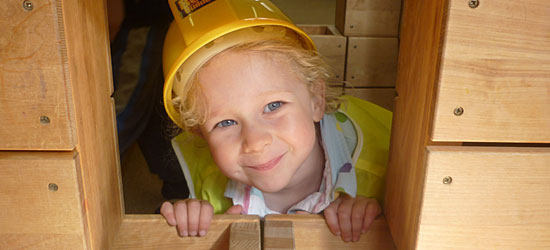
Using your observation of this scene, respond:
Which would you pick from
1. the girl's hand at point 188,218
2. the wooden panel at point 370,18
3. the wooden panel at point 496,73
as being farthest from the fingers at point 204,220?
the wooden panel at point 370,18

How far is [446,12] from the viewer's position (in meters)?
0.68

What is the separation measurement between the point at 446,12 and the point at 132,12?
1.64 metres

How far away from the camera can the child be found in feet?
3.46

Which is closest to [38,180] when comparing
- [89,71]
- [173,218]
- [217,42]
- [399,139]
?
[89,71]

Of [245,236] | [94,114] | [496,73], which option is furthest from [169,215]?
[496,73]

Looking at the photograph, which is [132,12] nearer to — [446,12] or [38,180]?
[38,180]

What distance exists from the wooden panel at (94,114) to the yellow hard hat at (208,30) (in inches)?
7.3

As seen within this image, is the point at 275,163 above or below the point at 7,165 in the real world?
below

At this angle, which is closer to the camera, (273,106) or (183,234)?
(183,234)

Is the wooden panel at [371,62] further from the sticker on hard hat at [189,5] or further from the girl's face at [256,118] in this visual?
the sticker on hard hat at [189,5]

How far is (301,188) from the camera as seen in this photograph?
1380 mm

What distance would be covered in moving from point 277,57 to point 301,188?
414 mm

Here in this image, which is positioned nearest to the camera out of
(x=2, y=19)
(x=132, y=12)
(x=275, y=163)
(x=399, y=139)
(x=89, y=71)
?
(x=2, y=19)

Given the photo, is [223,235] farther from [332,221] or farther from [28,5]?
[28,5]
